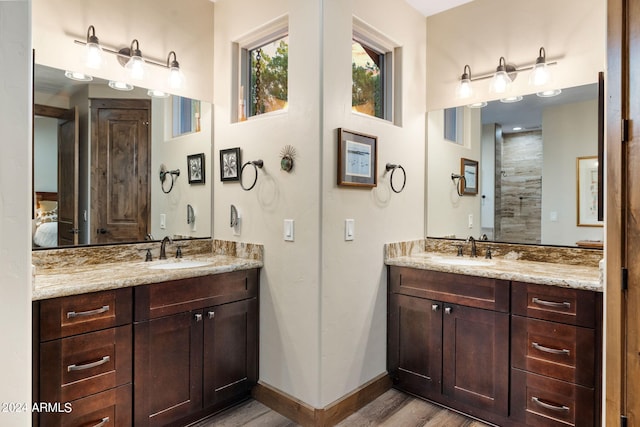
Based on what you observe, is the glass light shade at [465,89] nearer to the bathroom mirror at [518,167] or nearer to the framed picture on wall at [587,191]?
the bathroom mirror at [518,167]

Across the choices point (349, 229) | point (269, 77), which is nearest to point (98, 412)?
point (349, 229)

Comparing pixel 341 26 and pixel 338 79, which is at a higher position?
pixel 341 26

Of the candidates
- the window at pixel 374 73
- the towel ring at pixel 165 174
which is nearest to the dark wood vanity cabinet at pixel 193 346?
the towel ring at pixel 165 174

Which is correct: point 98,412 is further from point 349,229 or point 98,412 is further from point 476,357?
point 476,357

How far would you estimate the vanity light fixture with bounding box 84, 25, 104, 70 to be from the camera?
2.16 m

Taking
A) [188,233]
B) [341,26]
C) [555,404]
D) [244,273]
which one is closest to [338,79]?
[341,26]

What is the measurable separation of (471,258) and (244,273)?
5.17 ft

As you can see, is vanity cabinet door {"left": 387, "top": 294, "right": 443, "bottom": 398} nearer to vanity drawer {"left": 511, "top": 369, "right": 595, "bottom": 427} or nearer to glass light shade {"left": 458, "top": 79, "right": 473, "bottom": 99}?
vanity drawer {"left": 511, "top": 369, "right": 595, "bottom": 427}

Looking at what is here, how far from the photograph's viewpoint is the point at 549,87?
2426 mm

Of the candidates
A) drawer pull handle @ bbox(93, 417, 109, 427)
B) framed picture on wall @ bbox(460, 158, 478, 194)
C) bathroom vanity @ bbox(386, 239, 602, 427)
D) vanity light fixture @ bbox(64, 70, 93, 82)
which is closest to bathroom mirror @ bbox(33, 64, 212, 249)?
vanity light fixture @ bbox(64, 70, 93, 82)

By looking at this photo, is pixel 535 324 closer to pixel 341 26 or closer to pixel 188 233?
pixel 341 26

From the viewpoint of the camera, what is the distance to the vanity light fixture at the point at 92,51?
2.16 m

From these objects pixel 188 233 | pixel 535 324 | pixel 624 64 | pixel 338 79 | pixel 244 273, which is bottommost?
pixel 535 324

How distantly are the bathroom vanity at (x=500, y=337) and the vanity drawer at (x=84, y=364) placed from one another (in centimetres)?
162
